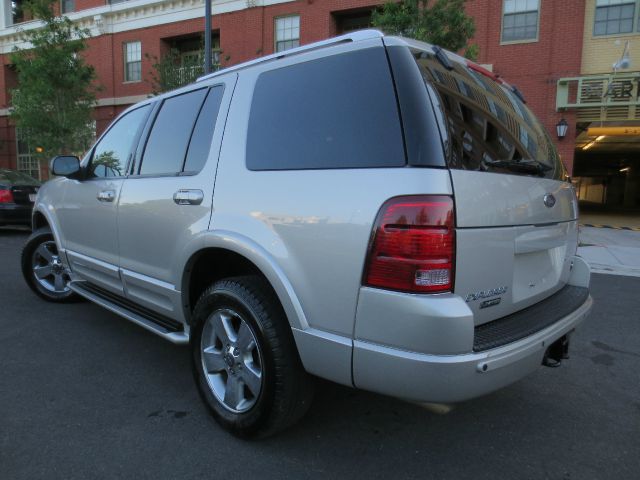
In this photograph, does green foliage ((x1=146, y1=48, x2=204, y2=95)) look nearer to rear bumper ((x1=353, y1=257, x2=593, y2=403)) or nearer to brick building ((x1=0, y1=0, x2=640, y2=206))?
brick building ((x1=0, y1=0, x2=640, y2=206))

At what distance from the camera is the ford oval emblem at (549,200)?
2.33 metres

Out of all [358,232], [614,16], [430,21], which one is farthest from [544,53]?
[358,232]

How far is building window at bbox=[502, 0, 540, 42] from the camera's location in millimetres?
12656

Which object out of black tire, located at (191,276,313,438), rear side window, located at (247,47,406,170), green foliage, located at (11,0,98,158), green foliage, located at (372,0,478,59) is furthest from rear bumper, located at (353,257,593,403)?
green foliage, located at (11,0,98,158)

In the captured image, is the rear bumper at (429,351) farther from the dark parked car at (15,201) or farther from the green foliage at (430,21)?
the dark parked car at (15,201)

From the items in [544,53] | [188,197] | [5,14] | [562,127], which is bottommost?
[188,197]

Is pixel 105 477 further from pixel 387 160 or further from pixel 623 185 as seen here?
pixel 623 185

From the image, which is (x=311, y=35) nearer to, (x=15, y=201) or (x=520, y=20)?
(x=520, y=20)

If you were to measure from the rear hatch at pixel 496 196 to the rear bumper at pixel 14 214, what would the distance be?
32.3 ft

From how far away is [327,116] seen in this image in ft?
7.07

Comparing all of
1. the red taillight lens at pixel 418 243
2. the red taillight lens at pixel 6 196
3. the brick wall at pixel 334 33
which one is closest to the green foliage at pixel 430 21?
the brick wall at pixel 334 33

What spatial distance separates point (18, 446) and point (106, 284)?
4.76 ft

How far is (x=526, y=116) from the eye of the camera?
108 inches

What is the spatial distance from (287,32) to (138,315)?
1404cm
